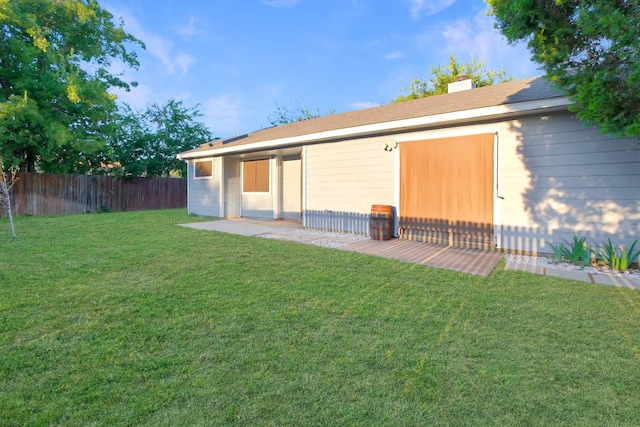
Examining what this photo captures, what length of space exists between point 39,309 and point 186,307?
131 cm

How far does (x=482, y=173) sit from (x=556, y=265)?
1995 millimetres

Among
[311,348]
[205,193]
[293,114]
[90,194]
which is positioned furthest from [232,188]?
[293,114]

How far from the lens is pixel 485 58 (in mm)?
22078

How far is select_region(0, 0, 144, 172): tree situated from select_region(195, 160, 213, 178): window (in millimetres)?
4795

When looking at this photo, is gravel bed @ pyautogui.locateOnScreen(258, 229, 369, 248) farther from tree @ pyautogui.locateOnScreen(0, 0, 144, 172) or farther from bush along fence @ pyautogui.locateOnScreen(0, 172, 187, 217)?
bush along fence @ pyautogui.locateOnScreen(0, 172, 187, 217)

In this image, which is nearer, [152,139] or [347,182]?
[347,182]

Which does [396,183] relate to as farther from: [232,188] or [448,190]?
[232,188]

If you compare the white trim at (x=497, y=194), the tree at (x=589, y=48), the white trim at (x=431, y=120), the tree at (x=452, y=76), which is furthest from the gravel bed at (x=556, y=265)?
the tree at (x=452, y=76)

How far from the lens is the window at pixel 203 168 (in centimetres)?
1227

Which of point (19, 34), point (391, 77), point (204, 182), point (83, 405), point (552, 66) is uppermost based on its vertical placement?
point (391, 77)

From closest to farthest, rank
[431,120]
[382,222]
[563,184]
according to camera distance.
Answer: [563,184] → [431,120] → [382,222]

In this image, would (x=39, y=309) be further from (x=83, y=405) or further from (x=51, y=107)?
(x=51, y=107)

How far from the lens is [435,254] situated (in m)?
5.71

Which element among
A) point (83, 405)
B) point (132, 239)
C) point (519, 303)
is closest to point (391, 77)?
point (132, 239)
